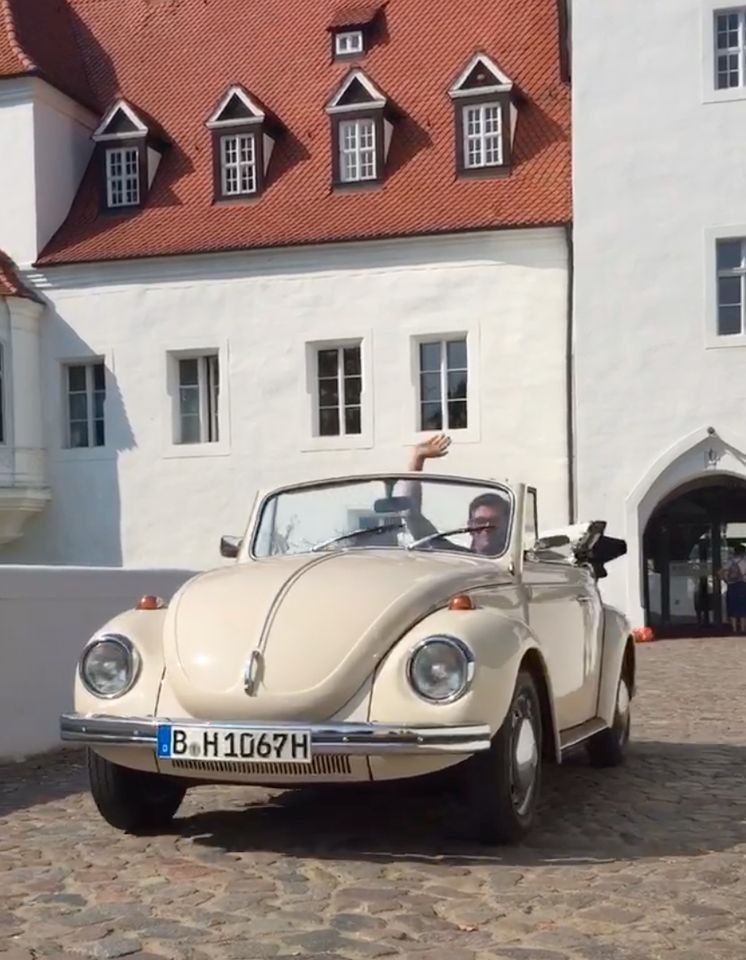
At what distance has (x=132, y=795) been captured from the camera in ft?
20.9

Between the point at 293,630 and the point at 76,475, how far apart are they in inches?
825

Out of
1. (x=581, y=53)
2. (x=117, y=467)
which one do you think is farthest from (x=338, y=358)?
(x=581, y=53)

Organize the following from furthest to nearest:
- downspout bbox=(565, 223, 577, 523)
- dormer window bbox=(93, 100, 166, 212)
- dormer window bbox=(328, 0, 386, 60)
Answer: dormer window bbox=(328, 0, 386, 60)
dormer window bbox=(93, 100, 166, 212)
downspout bbox=(565, 223, 577, 523)

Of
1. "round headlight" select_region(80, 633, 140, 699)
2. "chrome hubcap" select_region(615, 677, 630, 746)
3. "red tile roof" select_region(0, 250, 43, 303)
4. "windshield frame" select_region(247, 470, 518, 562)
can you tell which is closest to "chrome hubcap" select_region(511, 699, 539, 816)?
"windshield frame" select_region(247, 470, 518, 562)

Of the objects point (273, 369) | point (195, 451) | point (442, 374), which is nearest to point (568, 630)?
point (442, 374)

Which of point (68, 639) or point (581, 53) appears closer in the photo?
point (68, 639)

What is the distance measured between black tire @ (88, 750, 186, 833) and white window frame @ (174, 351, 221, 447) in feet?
64.2

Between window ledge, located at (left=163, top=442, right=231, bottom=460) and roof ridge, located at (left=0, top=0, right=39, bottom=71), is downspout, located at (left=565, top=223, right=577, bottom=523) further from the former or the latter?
roof ridge, located at (left=0, top=0, right=39, bottom=71)

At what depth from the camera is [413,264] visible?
24406 millimetres

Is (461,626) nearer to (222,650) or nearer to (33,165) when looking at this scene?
(222,650)

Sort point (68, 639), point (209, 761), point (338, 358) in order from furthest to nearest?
1. point (338, 358)
2. point (68, 639)
3. point (209, 761)

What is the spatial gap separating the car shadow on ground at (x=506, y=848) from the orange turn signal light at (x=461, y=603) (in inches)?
29.1

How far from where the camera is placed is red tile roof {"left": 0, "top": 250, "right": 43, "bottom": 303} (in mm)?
25594

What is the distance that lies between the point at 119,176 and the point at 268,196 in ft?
9.82
